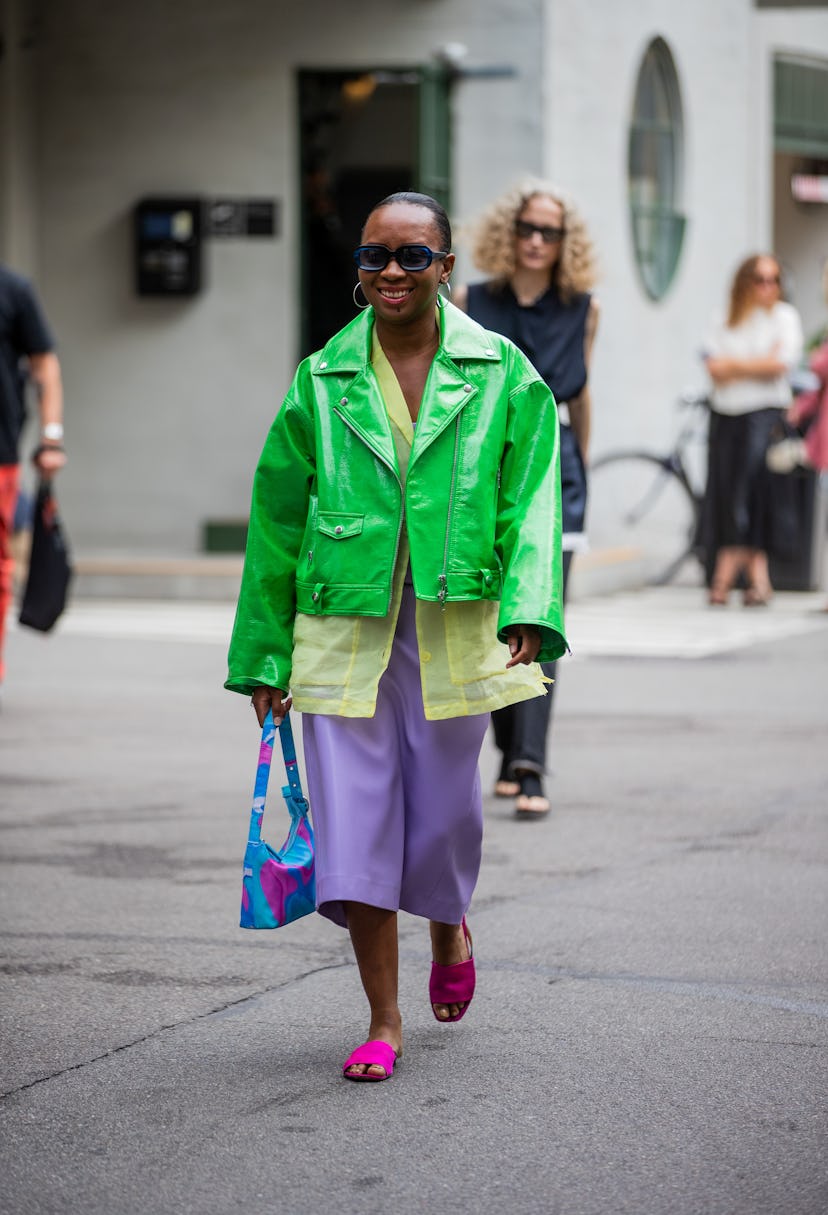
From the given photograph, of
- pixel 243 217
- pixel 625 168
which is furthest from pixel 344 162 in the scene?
pixel 625 168

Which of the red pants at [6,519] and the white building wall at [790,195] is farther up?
the white building wall at [790,195]

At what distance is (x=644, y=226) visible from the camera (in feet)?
53.9

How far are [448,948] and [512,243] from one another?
3192mm

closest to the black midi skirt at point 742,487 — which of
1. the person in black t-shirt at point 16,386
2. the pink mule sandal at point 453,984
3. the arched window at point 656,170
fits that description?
the arched window at point 656,170

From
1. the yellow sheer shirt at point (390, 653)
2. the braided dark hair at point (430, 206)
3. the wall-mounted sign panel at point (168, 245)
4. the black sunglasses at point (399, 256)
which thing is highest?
the wall-mounted sign panel at point (168, 245)

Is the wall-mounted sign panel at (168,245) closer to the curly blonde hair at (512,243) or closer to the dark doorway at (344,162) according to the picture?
the dark doorway at (344,162)

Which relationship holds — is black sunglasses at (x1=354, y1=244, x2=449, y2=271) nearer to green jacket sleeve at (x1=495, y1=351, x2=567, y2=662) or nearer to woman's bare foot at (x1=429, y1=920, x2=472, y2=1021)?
green jacket sleeve at (x1=495, y1=351, x2=567, y2=662)

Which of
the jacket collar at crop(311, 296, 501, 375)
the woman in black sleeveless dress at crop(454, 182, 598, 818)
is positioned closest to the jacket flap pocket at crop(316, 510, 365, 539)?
the jacket collar at crop(311, 296, 501, 375)

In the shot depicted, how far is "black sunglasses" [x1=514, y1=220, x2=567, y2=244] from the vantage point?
275 inches

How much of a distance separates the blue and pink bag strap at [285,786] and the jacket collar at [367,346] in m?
0.75

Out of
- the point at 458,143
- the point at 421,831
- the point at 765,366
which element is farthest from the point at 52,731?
the point at 458,143

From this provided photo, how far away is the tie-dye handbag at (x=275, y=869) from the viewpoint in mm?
4328

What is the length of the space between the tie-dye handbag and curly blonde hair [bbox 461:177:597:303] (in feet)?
9.83

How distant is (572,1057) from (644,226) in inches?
500
